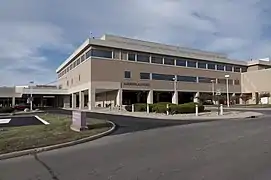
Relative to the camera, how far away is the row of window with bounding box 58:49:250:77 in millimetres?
→ 60750

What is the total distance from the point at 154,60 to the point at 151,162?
2374 inches

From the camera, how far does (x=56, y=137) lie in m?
12.8

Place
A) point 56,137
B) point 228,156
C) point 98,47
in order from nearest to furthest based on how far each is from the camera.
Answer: point 228,156
point 56,137
point 98,47

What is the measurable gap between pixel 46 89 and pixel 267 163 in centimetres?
7207

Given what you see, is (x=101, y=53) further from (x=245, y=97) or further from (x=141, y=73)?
(x=245, y=97)

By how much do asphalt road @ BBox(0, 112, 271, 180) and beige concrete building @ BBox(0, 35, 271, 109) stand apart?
151ft

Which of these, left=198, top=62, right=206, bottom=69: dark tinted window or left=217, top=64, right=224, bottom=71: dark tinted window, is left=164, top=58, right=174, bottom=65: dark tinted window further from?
left=217, top=64, right=224, bottom=71: dark tinted window

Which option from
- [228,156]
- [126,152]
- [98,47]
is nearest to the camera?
[228,156]

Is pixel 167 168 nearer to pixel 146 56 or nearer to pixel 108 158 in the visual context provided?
pixel 108 158

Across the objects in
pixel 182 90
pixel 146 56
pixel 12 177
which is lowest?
pixel 12 177

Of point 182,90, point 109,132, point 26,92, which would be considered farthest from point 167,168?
point 26,92

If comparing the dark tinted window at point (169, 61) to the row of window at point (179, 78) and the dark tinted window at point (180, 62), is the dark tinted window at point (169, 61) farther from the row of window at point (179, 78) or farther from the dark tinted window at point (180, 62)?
the row of window at point (179, 78)

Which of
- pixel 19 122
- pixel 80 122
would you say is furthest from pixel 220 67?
pixel 80 122

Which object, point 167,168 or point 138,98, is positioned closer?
point 167,168
